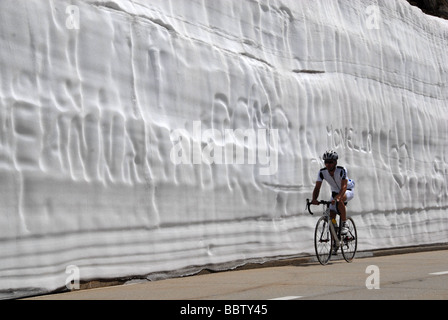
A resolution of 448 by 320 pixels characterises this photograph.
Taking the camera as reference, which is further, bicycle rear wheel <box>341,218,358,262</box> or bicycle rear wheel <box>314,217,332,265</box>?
bicycle rear wheel <box>341,218,358,262</box>

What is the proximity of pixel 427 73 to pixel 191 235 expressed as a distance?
33.9ft

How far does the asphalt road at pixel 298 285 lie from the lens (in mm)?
8633

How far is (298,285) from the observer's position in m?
9.84

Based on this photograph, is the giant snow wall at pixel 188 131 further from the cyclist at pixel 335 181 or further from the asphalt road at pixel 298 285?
the cyclist at pixel 335 181

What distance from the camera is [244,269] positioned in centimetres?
1292
